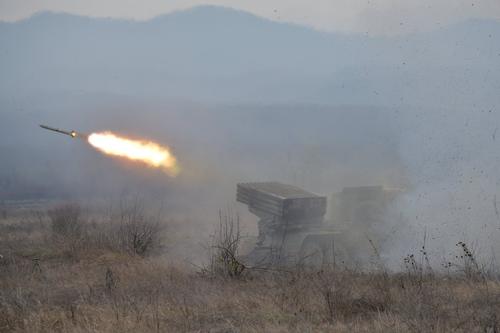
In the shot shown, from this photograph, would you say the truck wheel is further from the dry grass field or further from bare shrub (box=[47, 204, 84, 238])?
bare shrub (box=[47, 204, 84, 238])

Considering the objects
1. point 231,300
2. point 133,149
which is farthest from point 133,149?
point 231,300

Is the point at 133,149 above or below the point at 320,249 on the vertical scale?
above

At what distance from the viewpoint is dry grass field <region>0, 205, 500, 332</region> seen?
29.7 ft

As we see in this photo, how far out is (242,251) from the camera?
1958cm

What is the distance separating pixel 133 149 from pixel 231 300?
11113 mm

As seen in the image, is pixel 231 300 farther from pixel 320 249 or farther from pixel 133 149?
pixel 133 149

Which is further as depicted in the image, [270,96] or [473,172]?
[270,96]

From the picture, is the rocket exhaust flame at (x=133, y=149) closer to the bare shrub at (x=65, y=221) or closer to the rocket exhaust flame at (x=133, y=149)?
the rocket exhaust flame at (x=133, y=149)

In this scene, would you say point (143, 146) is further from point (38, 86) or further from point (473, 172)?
point (38, 86)

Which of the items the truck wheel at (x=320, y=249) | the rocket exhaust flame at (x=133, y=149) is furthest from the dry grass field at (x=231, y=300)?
the rocket exhaust flame at (x=133, y=149)

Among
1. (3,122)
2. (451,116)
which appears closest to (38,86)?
(3,122)

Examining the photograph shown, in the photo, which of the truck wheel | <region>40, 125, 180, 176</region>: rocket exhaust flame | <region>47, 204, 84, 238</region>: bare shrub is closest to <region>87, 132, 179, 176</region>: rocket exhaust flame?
<region>40, 125, 180, 176</region>: rocket exhaust flame

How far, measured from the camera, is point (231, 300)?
1074 cm

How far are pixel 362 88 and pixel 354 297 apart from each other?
99417 millimetres
